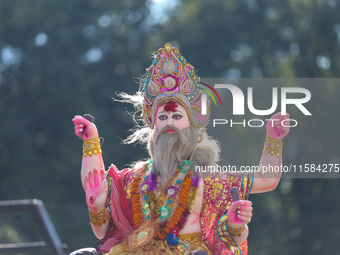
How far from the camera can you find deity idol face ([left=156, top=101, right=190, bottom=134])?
12.4 ft

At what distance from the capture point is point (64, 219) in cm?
1016

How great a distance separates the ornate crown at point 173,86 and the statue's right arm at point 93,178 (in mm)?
532

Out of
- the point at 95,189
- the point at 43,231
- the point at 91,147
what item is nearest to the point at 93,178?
the point at 95,189

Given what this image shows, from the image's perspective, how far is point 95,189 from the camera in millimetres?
3576

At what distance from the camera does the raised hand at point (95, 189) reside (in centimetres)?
353

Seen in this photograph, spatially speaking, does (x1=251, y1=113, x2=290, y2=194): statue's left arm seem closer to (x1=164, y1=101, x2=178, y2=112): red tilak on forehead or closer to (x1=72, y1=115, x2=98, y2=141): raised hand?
(x1=164, y1=101, x2=178, y2=112): red tilak on forehead

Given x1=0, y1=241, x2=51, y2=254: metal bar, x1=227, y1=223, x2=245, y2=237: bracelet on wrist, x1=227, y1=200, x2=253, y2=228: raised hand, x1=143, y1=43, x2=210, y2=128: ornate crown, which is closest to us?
x1=0, y1=241, x2=51, y2=254: metal bar

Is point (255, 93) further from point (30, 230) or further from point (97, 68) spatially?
point (30, 230)

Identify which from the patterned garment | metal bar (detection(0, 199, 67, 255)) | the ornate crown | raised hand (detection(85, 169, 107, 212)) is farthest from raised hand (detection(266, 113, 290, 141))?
metal bar (detection(0, 199, 67, 255))

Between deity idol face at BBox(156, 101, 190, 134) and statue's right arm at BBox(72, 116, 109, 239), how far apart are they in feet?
1.74

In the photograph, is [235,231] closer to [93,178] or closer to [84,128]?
[93,178]

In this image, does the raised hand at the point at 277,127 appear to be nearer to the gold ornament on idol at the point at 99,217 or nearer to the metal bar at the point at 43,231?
the gold ornament on idol at the point at 99,217

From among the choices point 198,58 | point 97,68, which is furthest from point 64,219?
point 198,58

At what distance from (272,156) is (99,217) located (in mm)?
1351
